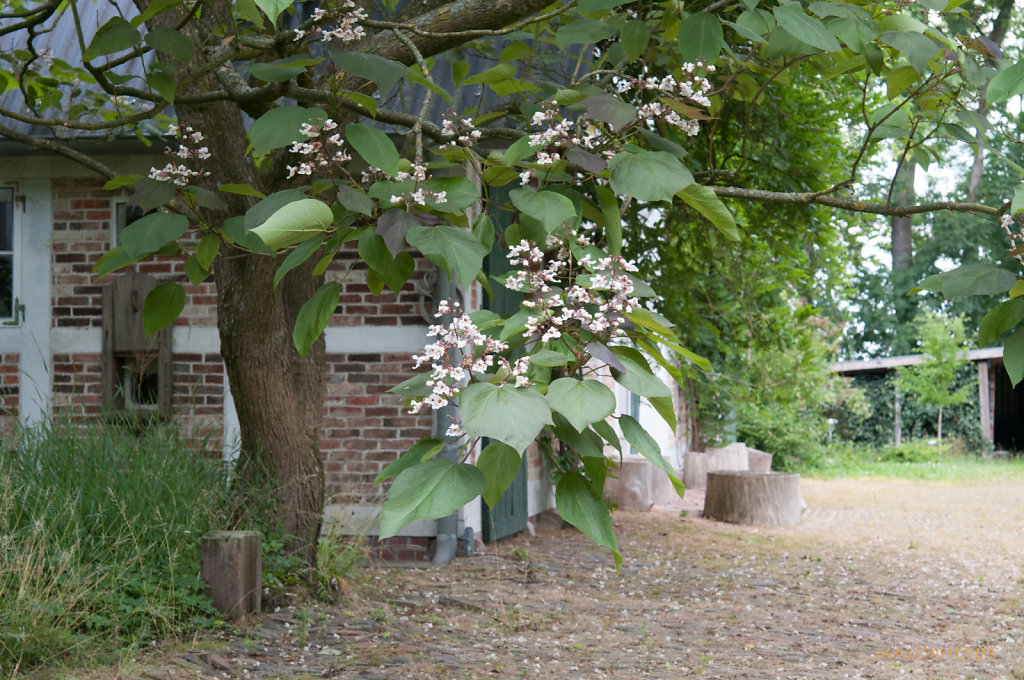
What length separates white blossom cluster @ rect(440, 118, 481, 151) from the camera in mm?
1976

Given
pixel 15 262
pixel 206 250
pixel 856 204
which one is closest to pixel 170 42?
pixel 206 250

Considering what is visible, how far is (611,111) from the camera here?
162 centimetres

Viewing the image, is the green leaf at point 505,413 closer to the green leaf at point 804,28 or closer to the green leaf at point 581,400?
the green leaf at point 581,400

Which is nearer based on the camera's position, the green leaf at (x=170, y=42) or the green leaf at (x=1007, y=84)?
the green leaf at (x=1007, y=84)

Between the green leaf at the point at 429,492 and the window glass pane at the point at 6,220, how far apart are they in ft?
21.8

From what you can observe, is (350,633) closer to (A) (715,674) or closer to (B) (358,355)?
(A) (715,674)

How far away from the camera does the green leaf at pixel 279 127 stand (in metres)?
1.71

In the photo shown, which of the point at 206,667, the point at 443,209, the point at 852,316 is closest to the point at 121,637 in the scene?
the point at 206,667

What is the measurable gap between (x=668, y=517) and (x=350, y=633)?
587cm

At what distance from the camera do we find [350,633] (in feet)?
14.3

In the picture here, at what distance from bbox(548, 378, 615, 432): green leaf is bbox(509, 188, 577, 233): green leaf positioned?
32 centimetres

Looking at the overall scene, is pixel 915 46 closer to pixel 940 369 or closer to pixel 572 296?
pixel 572 296

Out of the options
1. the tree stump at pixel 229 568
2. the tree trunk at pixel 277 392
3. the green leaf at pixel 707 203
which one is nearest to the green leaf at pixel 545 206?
the green leaf at pixel 707 203

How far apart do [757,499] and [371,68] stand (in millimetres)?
8435
